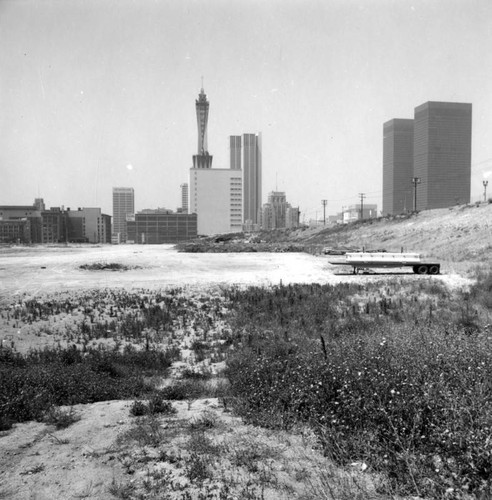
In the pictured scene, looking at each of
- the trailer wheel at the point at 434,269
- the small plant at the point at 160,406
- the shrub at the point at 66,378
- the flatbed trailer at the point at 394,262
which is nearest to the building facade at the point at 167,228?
the flatbed trailer at the point at 394,262

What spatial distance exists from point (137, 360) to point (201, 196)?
18982cm

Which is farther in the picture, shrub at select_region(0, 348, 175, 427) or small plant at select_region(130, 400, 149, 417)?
shrub at select_region(0, 348, 175, 427)

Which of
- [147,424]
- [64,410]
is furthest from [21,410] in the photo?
[147,424]

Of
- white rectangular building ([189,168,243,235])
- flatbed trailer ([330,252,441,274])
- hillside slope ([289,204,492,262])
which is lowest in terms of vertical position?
flatbed trailer ([330,252,441,274])

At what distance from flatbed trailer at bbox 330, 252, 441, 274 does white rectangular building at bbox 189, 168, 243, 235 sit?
17136 cm

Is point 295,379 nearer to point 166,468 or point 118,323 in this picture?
point 166,468

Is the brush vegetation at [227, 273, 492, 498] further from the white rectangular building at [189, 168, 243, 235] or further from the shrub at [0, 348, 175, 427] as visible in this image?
the white rectangular building at [189, 168, 243, 235]

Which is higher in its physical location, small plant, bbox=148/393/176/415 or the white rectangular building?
the white rectangular building

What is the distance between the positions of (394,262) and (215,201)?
580 ft

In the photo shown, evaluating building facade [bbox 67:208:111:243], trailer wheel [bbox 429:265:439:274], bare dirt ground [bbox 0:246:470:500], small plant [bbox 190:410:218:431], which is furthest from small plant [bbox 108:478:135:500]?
building facade [bbox 67:208:111:243]

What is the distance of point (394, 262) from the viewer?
2180 centimetres

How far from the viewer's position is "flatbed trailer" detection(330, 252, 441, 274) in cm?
2138

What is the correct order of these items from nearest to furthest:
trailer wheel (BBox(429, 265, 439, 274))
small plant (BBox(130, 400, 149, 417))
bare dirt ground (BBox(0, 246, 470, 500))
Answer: bare dirt ground (BBox(0, 246, 470, 500)), small plant (BBox(130, 400, 149, 417)), trailer wheel (BBox(429, 265, 439, 274))

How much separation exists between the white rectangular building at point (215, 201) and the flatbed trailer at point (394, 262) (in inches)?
6747
